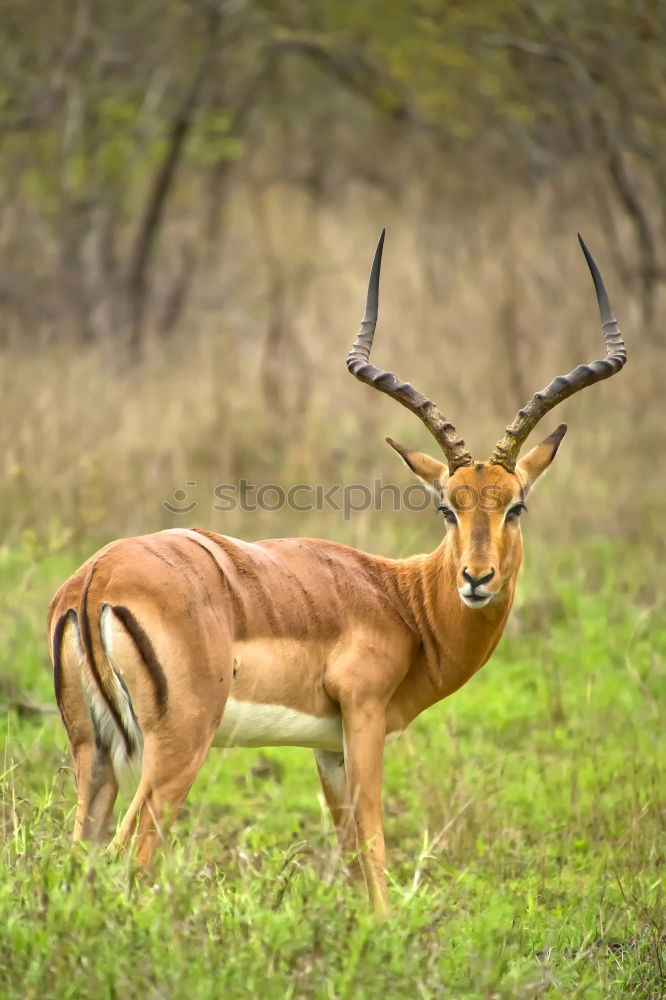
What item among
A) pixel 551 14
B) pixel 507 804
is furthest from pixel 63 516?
pixel 551 14

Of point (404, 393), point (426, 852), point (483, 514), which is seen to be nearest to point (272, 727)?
point (426, 852)

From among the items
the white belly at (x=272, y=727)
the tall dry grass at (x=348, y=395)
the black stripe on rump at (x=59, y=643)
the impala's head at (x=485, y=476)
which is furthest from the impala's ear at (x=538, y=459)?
the tall dry grass at (x=348, y=395)

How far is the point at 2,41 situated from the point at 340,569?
36.7 feet

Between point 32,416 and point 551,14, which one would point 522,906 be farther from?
point 551,14

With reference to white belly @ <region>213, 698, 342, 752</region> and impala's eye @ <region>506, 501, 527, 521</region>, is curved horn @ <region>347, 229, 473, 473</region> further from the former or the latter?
white belly @ <region>213, 698, 342, 752</region>

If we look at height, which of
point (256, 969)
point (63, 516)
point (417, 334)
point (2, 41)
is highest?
point (2, 41)

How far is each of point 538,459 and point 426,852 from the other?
6.07 feet

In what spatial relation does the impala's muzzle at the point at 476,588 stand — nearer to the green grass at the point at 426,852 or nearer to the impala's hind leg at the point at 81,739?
the green grass at the point at 426,852

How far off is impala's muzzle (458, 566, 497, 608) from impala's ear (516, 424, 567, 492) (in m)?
0.59

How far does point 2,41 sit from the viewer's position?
13977mm

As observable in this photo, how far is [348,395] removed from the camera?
11.7 meters

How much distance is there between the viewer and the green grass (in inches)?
124

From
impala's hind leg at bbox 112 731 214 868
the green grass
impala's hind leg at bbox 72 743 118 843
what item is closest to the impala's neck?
the green grass

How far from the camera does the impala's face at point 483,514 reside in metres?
4.40
